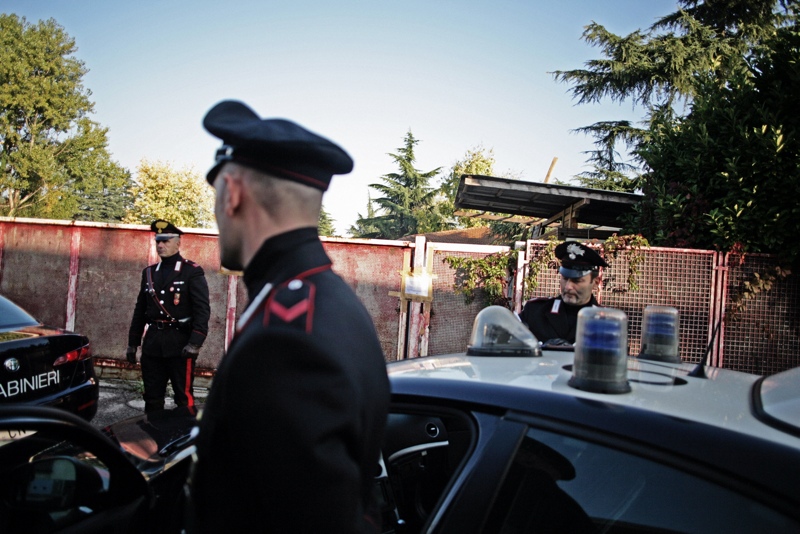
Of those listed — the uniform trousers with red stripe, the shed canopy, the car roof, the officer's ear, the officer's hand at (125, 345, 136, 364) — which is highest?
the shed canopy

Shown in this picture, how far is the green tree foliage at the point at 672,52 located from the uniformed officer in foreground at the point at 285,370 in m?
16.7

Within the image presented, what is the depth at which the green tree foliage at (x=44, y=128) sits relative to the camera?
134 ft

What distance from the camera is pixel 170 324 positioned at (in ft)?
16.9

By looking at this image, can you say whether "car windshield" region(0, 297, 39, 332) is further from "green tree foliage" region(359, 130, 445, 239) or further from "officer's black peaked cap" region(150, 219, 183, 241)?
"green tree foliage" region(359, 130, 445, 239)

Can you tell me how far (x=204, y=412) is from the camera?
1099 millimetres

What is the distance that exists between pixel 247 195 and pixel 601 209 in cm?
968

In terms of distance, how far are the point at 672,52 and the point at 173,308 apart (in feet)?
56.5

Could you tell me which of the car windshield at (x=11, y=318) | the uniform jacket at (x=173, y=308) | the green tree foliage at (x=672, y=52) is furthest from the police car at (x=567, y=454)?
the green tree foliage at (x=672, y=52)

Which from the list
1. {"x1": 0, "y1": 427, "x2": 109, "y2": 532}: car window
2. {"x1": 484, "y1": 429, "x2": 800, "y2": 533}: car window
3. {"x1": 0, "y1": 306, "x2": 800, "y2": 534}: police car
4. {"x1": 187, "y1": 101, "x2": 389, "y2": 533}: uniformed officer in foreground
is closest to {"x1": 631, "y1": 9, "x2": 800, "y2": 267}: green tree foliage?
{"x1": 0, "y1": 306, "x2": 800, "y2": 534}: police car

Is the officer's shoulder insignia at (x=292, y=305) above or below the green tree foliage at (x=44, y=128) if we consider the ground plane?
below

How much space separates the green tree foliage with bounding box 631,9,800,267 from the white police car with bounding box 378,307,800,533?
19.6 feet

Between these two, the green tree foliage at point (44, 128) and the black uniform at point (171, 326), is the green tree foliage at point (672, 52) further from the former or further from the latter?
the green tree foliage at point (44, 128)

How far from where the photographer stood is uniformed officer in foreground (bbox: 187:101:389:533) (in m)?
0.97

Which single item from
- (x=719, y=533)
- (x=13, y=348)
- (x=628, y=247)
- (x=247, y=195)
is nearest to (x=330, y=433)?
(x=247, y=195)
